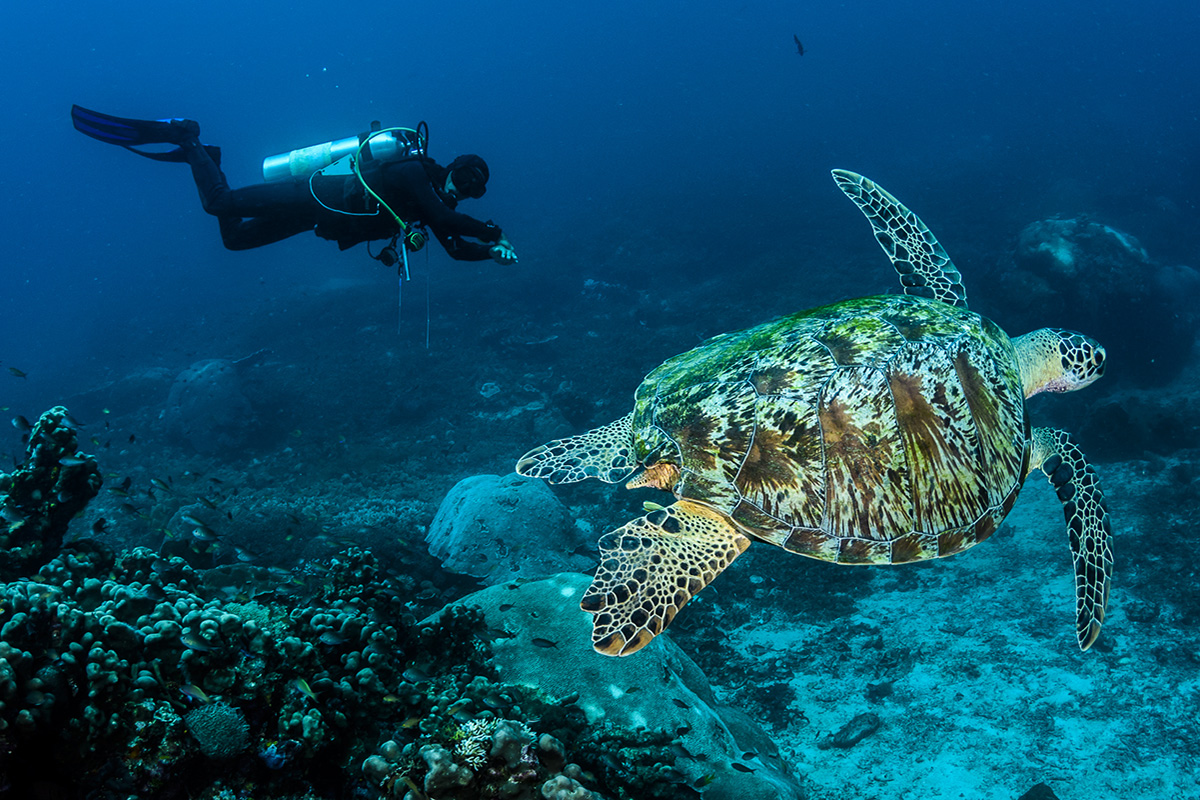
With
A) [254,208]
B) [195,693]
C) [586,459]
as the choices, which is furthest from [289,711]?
[254,208]

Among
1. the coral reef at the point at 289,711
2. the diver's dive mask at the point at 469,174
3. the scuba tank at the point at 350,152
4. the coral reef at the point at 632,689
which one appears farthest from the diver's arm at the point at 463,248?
the coral reef at the point at 289,711

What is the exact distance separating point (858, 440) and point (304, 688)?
8.98ft

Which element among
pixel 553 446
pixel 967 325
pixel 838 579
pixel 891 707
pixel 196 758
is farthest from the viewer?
pixel 838 579

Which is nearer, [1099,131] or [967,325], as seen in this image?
[967,325]

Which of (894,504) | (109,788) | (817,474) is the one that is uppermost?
(109,788)

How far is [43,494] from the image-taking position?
3709 millimetres

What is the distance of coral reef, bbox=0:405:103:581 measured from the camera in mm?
3463

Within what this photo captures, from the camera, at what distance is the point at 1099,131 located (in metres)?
28.7

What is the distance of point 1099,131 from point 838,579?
3646cm

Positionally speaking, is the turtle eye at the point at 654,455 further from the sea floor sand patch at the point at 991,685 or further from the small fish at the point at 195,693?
the sea floor sand patch at the point at 991,685

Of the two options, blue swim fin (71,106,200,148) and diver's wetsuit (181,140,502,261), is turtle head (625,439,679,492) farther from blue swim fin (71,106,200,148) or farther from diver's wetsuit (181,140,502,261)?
blue swim fin (71,106,200,148)

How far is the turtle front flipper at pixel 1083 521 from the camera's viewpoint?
309 cm

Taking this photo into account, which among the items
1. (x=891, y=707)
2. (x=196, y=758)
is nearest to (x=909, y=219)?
(x=891, y=707)

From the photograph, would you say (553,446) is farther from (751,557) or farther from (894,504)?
(751,557)
